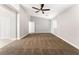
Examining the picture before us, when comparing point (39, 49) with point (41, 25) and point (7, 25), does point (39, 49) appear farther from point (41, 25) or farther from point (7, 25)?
point (41, 25)

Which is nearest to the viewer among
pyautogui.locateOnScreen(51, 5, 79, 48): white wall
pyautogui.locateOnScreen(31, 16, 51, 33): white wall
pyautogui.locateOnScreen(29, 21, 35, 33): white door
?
pyautogui.locateOnScreen(51, 5, 79, 48): white wall

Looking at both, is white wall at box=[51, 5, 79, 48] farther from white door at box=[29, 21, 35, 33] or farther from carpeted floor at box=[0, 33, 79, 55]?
white door at box=[29, 21, 35, 33]

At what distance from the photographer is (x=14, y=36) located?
25.8ft

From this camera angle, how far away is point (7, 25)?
8.39 m

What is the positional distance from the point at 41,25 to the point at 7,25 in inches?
296

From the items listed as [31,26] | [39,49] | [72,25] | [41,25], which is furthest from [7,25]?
[41,25]

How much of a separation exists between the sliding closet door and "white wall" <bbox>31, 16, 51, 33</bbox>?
6891mm

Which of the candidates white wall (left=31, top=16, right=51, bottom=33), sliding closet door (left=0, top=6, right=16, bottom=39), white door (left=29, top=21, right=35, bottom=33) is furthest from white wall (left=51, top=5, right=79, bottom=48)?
white wall (left=31, top=16, right=51, bottom=33)

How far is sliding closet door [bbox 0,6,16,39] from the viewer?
7.88 metres

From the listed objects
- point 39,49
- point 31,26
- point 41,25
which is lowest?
point 39,49
